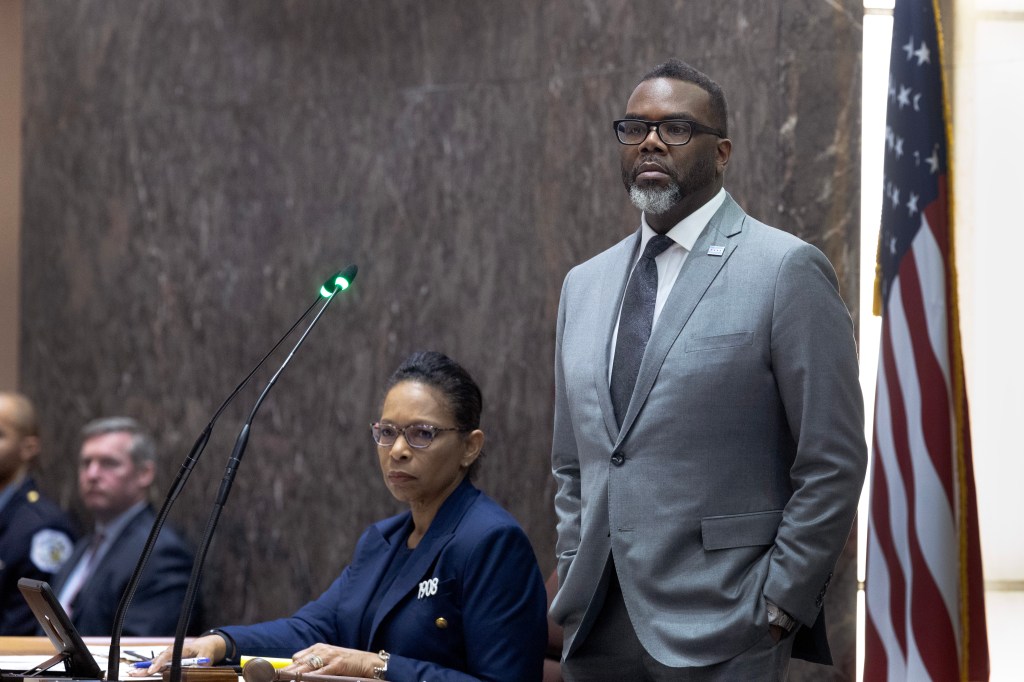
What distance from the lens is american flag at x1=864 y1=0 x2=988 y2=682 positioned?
336cm

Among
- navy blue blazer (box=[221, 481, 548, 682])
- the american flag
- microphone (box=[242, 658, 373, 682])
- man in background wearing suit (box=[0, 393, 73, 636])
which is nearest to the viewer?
microphone (box=[242, 658, 373, 682])

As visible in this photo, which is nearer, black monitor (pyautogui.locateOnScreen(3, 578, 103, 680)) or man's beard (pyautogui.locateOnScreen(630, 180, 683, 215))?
black monitor (pyautogui.locateOnScreen(3, 578, 103, 680))

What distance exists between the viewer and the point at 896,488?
3.43 metres

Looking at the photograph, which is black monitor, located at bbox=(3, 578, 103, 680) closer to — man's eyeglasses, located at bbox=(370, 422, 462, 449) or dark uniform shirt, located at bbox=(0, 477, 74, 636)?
man's eyeglasses, located at bbox=(370, 422, 462, 449)

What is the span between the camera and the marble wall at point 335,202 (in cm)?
407

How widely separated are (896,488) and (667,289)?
0.99m

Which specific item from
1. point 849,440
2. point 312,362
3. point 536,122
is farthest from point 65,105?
point 849,440

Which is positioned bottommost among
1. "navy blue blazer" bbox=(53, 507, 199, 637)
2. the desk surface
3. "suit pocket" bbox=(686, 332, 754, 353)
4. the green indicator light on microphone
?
"navy blue blazer" bbox=(53, 507, 199, 637)

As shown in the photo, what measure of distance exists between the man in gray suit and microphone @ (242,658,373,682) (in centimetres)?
47

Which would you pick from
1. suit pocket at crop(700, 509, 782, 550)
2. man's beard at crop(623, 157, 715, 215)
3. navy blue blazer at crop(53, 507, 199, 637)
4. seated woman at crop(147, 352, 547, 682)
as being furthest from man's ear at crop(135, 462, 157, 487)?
suit pocket at crop(700, 509, 782, 550)

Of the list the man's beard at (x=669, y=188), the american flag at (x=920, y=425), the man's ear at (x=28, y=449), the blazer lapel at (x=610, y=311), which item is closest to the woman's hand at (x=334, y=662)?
the blazer lapel at (x=610, y=311)

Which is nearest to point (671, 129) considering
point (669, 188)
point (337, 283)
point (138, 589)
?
point (669, 188)

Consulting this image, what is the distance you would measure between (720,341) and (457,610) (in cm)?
87

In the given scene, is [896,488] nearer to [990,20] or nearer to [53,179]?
[990,20]
